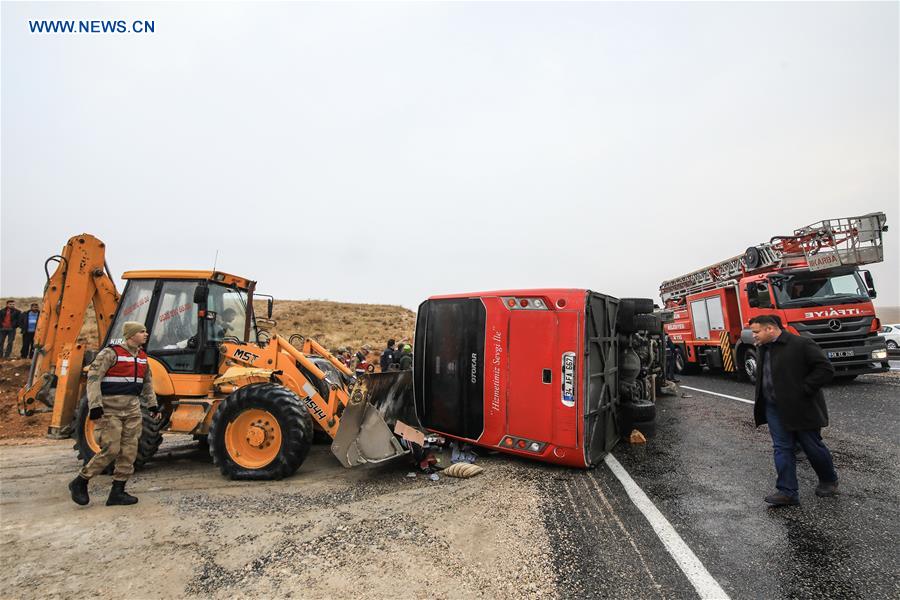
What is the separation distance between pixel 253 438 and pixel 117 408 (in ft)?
4.55

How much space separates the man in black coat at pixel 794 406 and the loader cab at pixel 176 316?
631 centimetres

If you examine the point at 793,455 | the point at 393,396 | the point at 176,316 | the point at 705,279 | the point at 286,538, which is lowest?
the point at 286,538

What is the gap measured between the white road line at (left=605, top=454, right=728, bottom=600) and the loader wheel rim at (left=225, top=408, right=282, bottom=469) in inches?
154

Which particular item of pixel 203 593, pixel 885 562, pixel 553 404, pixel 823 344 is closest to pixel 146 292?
pixel 203 593

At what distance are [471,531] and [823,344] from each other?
1049 cm

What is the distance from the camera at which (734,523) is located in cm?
373

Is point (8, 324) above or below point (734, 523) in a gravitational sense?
above

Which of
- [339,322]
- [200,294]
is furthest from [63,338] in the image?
[339,322]

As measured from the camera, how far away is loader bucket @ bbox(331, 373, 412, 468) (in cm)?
514

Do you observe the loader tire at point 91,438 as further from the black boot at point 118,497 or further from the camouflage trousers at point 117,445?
the black boot at point 118,497

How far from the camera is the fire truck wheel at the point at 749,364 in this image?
39.2ft

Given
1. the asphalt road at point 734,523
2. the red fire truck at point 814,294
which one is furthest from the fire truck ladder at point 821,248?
the asphalt road at point 734,523

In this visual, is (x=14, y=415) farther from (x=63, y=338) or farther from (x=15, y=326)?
(x=63, y=338)

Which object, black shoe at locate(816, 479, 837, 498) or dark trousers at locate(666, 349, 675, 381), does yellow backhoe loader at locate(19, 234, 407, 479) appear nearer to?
black shoe at locate(816, 479, 837, 498)
